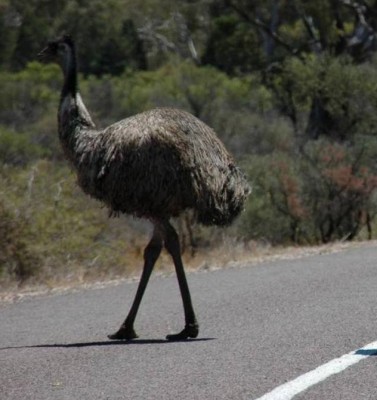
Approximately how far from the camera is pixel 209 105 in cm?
3791

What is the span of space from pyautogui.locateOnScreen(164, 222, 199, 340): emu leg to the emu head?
5.65 ft

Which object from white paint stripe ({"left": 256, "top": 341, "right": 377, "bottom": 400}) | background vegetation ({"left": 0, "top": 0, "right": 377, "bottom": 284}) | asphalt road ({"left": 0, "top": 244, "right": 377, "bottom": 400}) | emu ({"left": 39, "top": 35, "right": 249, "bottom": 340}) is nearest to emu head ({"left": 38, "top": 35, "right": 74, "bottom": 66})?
emu ({"left": 39, "top": 35, "right": 249, "bottom": 340})

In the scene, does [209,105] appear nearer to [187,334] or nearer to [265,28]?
[265,28]

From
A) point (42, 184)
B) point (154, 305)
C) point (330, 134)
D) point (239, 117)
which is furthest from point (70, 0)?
point (154, 305)

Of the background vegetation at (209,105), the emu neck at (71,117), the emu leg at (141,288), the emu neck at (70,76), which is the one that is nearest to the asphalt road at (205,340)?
the emu leg at (141,288)

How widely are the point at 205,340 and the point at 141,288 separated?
77cm

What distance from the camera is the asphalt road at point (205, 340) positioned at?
7008 mm

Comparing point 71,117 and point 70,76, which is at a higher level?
point 70,76

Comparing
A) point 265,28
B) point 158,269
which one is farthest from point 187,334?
point 265,28

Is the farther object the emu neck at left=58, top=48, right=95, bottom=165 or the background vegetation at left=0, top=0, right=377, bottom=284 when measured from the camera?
the background vegetation at left=0, top=0, right=377, bottom=284

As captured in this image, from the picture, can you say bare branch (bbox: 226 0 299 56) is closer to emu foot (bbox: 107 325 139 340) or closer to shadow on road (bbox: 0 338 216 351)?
emu foot (bbox: 107 325 139 340)

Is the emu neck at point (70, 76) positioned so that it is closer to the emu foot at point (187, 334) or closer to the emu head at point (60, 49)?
the emu head at point (60, 49)

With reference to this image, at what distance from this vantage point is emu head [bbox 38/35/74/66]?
1002cm

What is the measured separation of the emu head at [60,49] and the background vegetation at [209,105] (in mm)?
5704
